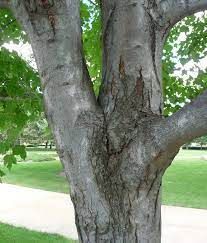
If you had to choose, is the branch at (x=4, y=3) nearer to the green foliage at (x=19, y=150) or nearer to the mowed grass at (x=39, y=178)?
the green foliage at (x=19, y=150)

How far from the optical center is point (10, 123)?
11.2 ft

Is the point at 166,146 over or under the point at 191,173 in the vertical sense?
over

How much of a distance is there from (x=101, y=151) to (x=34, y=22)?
599 millimetres

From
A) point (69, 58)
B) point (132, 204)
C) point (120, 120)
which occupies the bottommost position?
point (132, 204)

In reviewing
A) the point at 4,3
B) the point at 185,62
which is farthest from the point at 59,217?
the point at 4,3

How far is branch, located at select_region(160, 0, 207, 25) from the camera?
1.88 meters

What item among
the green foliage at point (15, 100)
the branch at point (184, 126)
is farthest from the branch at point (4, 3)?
the green foliage at point (15, 100)

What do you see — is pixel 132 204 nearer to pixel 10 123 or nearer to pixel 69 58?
pixel 69 58

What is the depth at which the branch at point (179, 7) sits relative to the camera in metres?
1.88

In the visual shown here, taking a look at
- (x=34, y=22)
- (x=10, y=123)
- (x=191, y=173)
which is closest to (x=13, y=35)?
(x=10, y=123)

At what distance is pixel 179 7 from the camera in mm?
1882

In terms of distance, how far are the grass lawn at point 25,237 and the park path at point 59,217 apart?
0.28 meters

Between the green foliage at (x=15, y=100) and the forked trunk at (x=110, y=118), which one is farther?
the green foliage at (x=15, y=100)

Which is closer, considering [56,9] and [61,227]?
[56,9]
